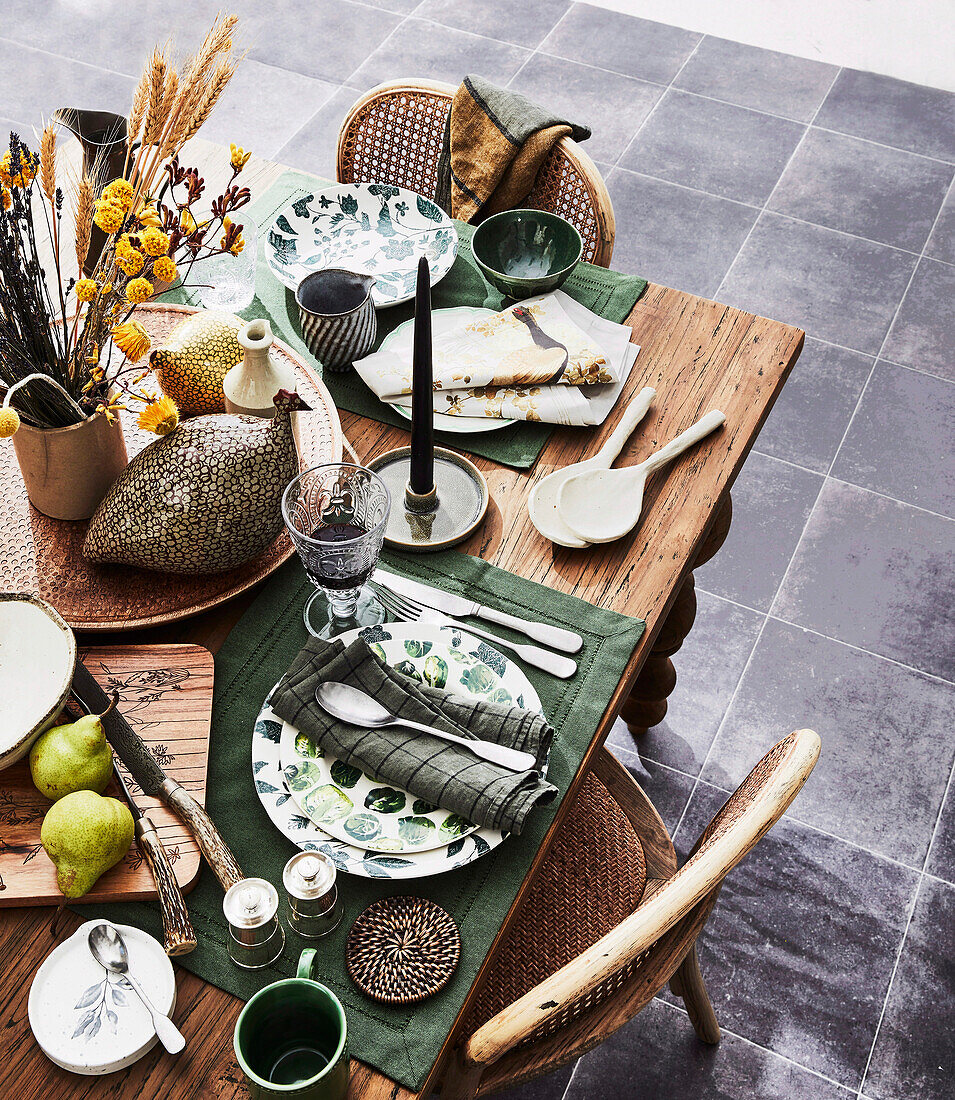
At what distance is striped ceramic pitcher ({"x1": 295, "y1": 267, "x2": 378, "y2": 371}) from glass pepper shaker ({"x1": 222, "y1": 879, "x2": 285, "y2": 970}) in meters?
0.67

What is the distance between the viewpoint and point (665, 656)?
5.31 ft

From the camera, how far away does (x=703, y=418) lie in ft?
4.02

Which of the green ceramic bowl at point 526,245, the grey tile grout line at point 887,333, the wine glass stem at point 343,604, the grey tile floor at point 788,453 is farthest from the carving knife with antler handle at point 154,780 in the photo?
the grey tile grout line at point 887,333

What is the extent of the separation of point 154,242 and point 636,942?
2.22ft

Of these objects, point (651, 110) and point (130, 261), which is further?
point (651, 110)

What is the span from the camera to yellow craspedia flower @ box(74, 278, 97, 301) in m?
0.86

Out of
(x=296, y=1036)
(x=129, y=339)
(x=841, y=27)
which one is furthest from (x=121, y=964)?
(x=841, y=27)

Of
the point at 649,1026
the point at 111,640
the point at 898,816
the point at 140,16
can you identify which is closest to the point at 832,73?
the point at 140,16

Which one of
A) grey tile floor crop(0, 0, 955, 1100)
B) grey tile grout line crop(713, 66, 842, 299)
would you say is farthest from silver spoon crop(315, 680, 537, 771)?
grey tile grout line crop(713, 66, 842, 299)

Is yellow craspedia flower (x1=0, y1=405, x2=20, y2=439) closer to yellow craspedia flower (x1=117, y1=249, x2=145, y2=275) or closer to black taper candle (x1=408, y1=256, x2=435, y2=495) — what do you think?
yellow craspedia flower (x1=117, y1=249, x2=145, y2=275)

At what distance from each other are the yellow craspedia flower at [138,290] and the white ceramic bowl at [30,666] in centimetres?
29

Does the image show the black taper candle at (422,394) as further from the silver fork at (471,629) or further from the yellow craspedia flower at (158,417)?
the yellow craspedia flower at (158,417)

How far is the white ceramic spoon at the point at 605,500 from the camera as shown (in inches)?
44.2

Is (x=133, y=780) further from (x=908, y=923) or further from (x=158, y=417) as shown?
(x=908, y=923)
